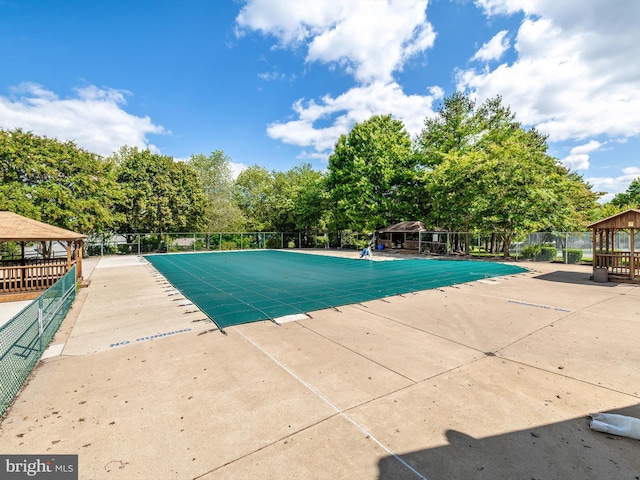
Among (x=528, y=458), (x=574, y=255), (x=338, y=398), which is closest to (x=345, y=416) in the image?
(x=338, y=398)

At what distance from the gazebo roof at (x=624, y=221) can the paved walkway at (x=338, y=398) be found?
628 cm

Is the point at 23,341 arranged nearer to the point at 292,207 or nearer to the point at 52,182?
the point at 52,182

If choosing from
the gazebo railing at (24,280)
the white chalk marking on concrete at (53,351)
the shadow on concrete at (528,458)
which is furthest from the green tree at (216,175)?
the shadow on concrete at (528,458)

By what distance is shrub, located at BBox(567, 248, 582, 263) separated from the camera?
1781cm

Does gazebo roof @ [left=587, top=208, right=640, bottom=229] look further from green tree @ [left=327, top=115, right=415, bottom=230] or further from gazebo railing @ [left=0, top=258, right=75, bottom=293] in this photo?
gazebo railing @ [left=0, top=258, right=75, bottom=293]

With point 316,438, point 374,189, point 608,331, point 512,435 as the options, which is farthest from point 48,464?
point 374,189

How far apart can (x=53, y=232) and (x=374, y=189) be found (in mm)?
26183

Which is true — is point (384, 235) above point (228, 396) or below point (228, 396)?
above

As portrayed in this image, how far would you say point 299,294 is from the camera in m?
9.32

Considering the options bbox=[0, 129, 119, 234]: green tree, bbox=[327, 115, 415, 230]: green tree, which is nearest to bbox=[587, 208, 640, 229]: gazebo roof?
bbox=[327, 115, 415, 230]: green tree

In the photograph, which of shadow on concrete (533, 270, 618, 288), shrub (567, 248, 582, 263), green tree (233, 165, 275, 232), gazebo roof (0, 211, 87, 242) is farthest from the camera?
green tree (233, 165, 275, 232)

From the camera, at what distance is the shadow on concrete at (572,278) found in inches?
440

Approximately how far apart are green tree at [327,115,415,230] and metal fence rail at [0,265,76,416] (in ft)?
83.8

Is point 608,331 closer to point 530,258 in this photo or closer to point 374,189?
point 530,258
